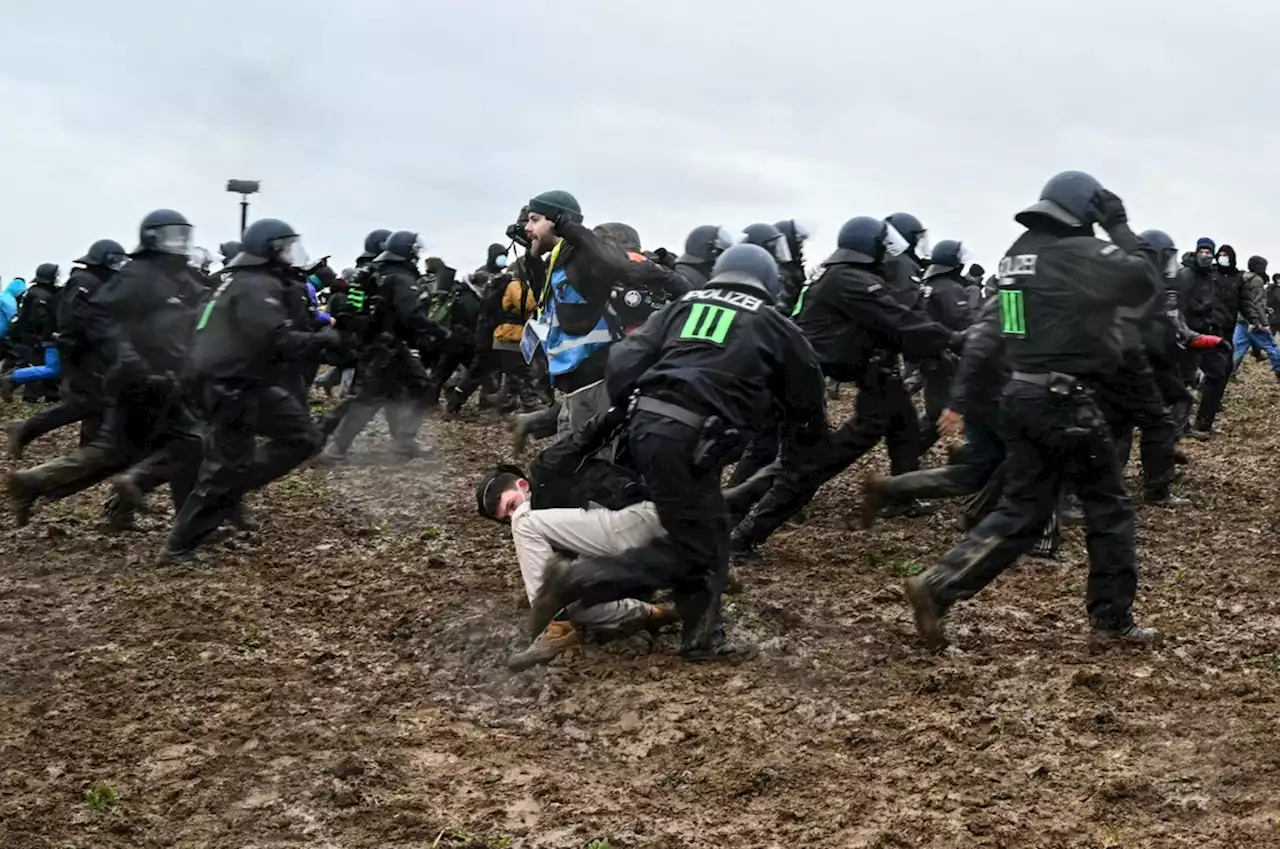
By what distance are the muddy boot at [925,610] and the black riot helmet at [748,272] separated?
4.84ft

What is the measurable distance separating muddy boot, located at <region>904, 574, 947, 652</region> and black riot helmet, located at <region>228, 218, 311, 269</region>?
4479 mm

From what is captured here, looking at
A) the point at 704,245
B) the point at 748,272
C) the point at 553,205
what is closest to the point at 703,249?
the point at 704,245

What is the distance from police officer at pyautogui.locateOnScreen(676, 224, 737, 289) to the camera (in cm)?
938

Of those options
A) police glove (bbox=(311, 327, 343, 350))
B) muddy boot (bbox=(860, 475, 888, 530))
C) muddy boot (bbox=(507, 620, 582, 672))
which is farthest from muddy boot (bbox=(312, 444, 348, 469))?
muddy boot (bbox=(860, 475, 888, 530))

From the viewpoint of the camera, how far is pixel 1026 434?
627 cm

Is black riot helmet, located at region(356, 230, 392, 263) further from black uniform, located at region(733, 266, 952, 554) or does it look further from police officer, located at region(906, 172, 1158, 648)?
police officer, located at region(906, 172, 1158, 648)

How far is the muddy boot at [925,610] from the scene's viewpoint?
20.6ft

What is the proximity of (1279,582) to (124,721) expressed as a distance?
6233 mm

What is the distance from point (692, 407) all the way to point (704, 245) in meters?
3.73

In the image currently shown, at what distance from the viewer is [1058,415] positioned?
20.1 ft

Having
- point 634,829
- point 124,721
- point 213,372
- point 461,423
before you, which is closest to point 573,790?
point 634,829

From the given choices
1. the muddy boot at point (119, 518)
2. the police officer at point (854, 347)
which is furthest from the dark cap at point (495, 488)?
the muddy boot at point (119, 518)

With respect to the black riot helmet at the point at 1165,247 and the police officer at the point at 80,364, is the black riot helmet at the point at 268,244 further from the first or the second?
the black riot helmet at the point at 1165,247

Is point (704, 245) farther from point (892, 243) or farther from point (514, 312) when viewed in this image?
point (514, 312)
